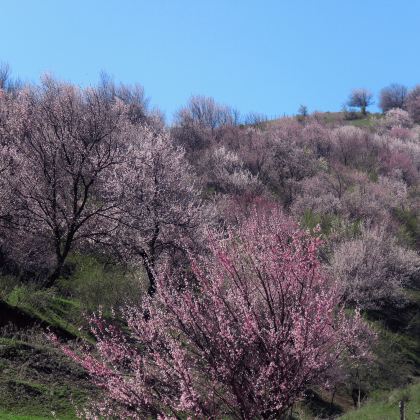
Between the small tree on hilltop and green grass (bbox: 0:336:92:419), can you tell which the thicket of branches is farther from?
green grass (bbox: 0:336:92:419)

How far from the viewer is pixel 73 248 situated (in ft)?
80.3

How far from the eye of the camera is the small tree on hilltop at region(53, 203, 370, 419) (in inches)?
256

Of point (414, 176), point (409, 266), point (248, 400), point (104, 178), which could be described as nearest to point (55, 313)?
point (104, 178)

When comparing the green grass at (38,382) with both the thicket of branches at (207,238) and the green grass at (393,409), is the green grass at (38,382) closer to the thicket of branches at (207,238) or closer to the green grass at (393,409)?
the thicket of branches at (207,238)

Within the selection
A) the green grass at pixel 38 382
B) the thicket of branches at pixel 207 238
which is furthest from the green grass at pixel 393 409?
the green grass at pixel 38 382

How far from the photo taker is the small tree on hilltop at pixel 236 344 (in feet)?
21.3

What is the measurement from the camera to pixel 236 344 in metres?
6.69

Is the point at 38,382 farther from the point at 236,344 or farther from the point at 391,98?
the point at 391,98

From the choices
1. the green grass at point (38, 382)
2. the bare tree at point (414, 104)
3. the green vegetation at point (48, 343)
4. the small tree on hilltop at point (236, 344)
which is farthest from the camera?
the bare tree at point (414, 104)

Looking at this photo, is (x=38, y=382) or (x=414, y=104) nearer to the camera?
(x=38, y=382)

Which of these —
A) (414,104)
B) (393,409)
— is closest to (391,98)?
(414,104)

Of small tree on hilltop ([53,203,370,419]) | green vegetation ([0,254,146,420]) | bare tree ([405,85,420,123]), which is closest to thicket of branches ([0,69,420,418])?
small tree on hilltop ([53,203,370,419])

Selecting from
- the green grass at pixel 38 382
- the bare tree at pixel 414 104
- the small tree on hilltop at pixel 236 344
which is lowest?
the green grass at pixel 38 382

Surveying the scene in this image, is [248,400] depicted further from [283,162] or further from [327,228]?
[283,162]
